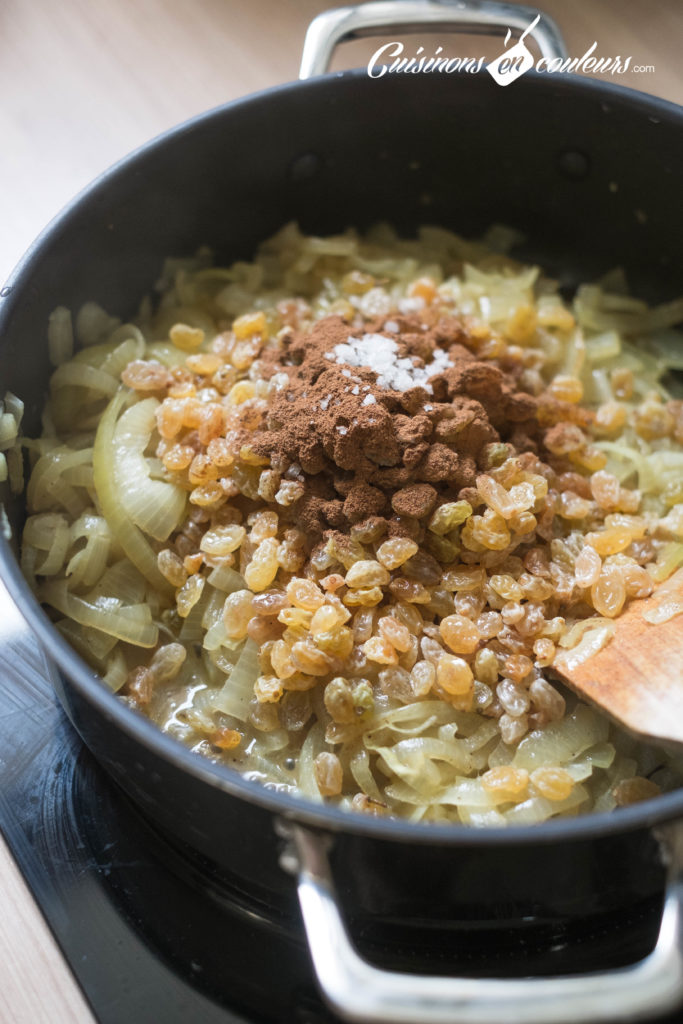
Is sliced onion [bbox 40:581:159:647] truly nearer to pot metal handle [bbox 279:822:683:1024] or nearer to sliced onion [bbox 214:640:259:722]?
sliced onion [bbox 214:640:259:722]

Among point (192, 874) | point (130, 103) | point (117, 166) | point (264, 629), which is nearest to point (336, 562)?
point (264, 629)

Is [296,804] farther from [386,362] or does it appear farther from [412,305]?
[412,305]

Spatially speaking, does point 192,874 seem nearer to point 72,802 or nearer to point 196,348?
point 72,802

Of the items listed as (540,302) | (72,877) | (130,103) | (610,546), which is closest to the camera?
(72,877)

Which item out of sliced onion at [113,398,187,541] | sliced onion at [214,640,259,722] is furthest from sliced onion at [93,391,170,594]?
sliced onion at [214,640,259,722]

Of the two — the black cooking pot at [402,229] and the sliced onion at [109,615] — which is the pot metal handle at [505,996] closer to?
the black cooking pot at [402,229]

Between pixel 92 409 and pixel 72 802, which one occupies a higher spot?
pixel 92 409
